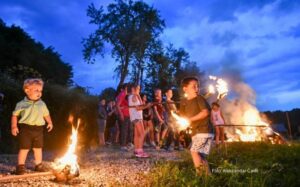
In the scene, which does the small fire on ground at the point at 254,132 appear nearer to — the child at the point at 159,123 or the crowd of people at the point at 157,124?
the crowd of people at the point at 157,124

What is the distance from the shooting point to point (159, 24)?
3781 cm

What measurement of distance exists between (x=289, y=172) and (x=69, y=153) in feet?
12.5

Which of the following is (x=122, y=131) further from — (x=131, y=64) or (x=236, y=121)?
(x=131, y=64)

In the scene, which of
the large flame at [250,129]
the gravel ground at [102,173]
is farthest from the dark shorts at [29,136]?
the large flame at [250,129]

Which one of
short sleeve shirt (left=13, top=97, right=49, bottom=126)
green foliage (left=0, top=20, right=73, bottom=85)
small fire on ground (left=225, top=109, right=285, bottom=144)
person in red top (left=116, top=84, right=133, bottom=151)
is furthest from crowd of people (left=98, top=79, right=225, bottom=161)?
green foliage (left=0, top=20, right=73, bottom=85)

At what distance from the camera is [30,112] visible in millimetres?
7184

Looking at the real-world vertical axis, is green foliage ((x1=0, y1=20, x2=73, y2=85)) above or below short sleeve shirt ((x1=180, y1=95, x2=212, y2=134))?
above

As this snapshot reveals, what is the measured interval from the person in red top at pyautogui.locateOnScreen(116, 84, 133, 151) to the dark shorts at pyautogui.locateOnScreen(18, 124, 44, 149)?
13.5 ft

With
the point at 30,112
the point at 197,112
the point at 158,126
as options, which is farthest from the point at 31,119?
the point at 158,126

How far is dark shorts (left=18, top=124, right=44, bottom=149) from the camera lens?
7.02 m

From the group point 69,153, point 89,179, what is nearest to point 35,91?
point 69,153

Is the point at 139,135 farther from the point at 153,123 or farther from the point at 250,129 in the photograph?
the point at 250,129

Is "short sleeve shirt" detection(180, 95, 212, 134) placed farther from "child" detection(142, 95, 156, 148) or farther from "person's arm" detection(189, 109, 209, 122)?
"child" detection(142, 95, 156, 148)

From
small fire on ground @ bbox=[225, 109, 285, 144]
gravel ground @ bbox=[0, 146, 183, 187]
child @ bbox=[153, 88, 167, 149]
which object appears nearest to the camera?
gravel ground @ bbox=[0, 146, 183, 187]
